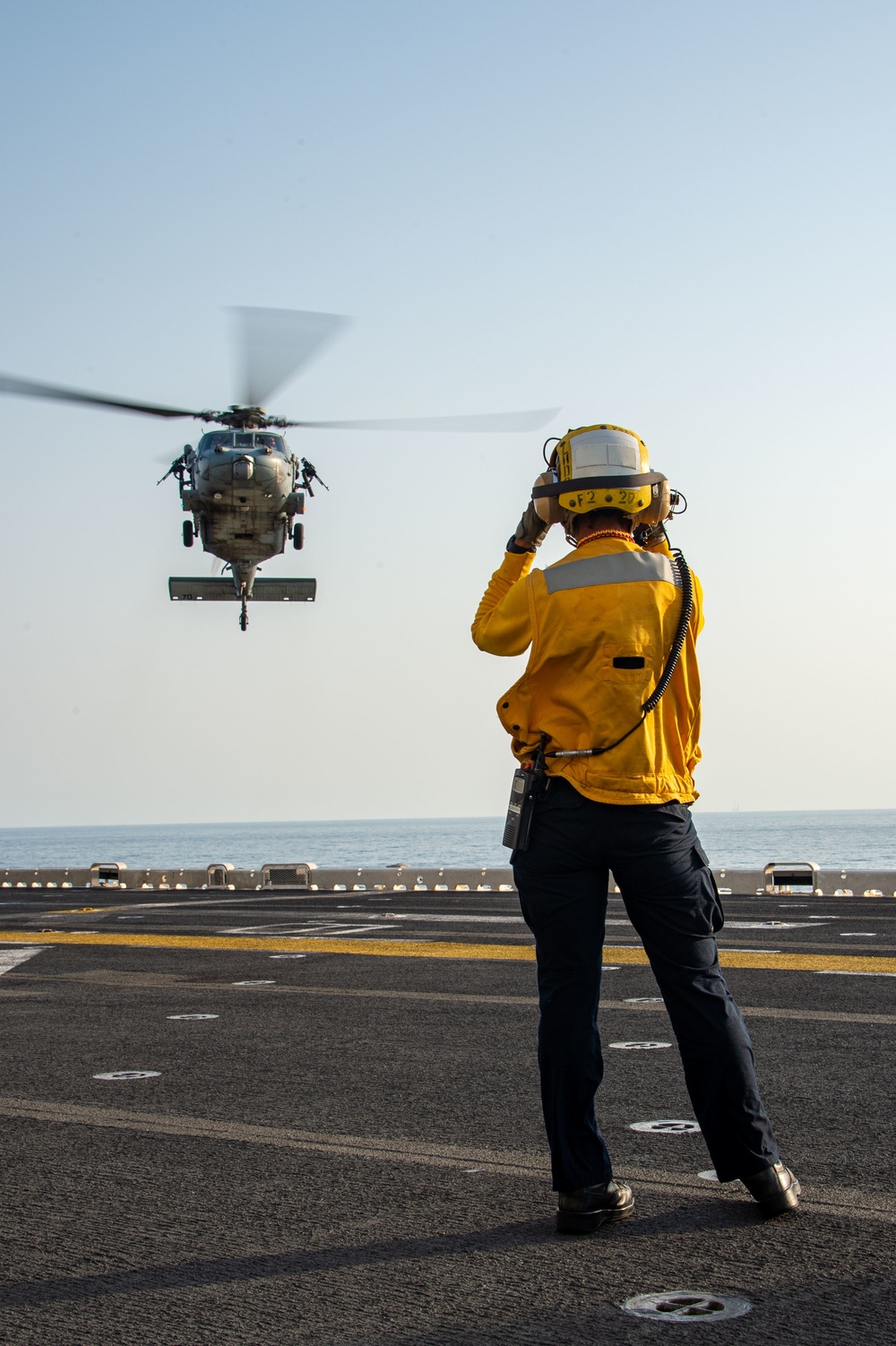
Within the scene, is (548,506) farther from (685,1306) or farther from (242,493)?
(242,493)

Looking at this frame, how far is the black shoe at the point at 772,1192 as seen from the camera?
3.61 meters

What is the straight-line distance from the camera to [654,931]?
153 inches

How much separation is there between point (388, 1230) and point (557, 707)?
1590 mm

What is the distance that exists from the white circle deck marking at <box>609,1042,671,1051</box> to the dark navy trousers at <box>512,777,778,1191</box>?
2.73m

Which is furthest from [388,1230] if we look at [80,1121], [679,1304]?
[80,1121]

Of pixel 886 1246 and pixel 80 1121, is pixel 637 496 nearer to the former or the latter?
pixel 886 1246

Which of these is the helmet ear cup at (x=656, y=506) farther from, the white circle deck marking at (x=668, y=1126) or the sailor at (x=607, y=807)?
the white circle deck marking at (x=668, y=1126)

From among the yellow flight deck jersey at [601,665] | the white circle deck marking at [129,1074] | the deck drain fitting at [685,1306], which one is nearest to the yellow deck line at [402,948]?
the white circle deck marking at [129,1074]

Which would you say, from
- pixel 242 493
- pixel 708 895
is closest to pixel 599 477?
pixel 708 895

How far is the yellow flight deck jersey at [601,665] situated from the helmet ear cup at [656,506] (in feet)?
0.57

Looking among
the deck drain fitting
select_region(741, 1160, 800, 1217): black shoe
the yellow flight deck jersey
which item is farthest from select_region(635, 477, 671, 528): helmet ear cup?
the deck drain fitting

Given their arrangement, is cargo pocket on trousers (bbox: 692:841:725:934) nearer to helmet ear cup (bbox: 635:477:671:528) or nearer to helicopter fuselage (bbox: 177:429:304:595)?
helmet ear cup (bbox: 635:477:671:528)

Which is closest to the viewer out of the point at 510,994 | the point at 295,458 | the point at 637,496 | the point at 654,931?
the point at 654,931

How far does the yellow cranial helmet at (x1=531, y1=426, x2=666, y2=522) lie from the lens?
4160 mm
